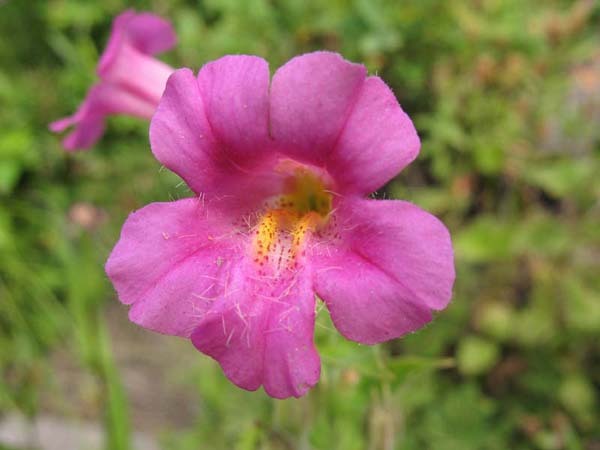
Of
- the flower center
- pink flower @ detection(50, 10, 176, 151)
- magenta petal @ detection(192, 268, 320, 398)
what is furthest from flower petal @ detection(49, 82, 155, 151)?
magenta petal @ detection(192, 268, 320, 398)

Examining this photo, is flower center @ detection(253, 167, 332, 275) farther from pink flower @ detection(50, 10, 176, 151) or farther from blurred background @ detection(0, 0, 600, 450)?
blurred background @ detection(0, 0, 600, 450)

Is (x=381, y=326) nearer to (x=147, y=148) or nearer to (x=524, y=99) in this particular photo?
(x=524, y=99)

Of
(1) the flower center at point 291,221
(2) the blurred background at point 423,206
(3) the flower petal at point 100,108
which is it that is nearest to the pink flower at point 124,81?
(3) the flower petal at point 100,108

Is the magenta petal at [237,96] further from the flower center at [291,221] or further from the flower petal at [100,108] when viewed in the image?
the flower petal at [100,108]

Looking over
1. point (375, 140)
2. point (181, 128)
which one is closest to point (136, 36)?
point (181, 128)

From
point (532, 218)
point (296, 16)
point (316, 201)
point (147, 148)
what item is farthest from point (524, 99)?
point (316, 201)
